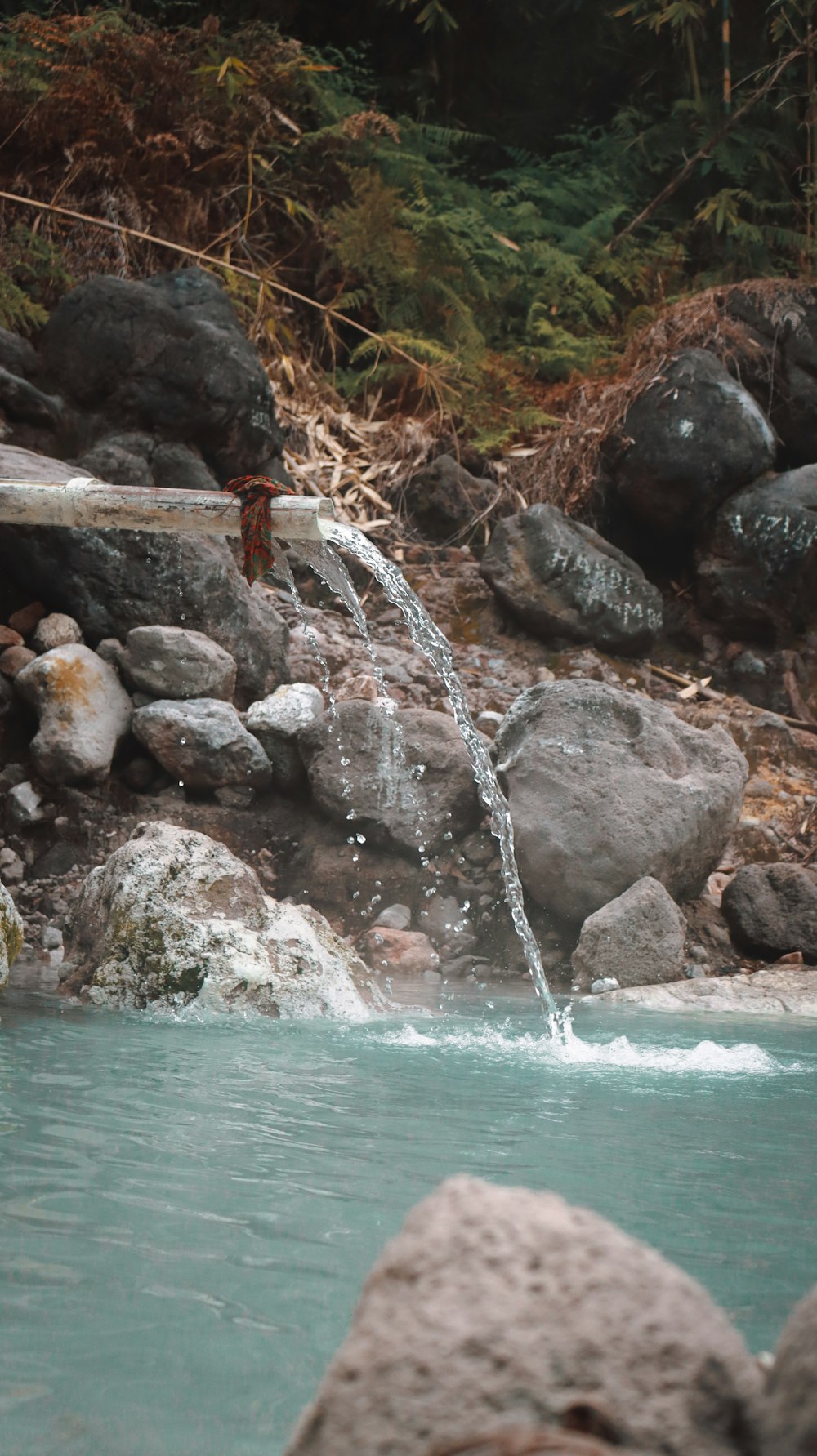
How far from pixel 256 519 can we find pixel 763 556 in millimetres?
6300

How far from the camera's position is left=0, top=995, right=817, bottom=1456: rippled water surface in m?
A: 1.71

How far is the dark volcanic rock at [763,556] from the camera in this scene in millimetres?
9773

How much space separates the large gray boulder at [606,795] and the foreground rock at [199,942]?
1.59m

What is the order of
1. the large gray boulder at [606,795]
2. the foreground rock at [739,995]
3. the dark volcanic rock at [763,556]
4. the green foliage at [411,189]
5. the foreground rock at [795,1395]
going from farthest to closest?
the green foliage at [411,189]
the dark volcanic rock at [763,556]
the large gray boulder at [606,795]
the foreground rock at [739,995]
the foreground rock at [795,1395]

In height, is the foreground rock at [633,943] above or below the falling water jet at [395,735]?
below

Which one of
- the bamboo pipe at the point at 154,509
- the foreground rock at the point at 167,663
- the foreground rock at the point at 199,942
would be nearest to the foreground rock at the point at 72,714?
the foreground rock at the point at 167,663

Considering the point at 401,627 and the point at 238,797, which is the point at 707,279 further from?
the point at 238,797

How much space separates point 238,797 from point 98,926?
2.01 metres

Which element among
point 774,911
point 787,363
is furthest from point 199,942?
point 787,363

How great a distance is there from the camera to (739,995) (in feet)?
18.5

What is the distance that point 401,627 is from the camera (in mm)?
9539

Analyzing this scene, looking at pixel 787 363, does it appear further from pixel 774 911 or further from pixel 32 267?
pixel 32 267

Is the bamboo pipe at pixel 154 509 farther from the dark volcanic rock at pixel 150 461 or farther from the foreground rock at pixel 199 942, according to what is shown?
the dark volcanic rock at pixel 150 461

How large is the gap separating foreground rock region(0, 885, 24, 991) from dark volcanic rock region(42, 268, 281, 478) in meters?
4.94
